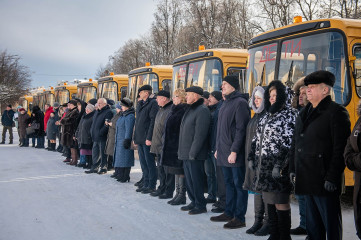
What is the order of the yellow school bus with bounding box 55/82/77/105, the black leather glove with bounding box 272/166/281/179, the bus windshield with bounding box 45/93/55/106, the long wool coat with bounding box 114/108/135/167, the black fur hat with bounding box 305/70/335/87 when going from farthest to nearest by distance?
1. the bus windshield with bounding box 45/93/55/106
2. the yellow school bus with bounding box 55/82/77/105
3. the long wool coat with bounding box 114/108/135/167
4. the black leather glove with bounding box 272/166/281/179
5. the black fur hat with bounding box 305/70/335/87

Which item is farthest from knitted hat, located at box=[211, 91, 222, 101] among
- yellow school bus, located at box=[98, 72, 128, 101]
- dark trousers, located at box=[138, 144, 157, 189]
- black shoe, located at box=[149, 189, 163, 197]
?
yellow school bus, located at box=[98, 72, 128, 101]

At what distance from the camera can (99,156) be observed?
10.7 metres

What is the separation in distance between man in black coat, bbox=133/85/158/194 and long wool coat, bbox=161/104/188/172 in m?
1.01

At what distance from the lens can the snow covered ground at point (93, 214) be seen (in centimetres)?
524

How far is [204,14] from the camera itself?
1312 inches

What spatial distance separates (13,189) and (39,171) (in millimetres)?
2482

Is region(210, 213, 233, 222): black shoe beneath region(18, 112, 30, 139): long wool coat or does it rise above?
beneath

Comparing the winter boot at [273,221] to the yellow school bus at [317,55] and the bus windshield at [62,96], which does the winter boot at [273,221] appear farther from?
the bus windshield at [62,96]

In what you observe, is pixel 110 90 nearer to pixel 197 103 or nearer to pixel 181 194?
pixel 181 194

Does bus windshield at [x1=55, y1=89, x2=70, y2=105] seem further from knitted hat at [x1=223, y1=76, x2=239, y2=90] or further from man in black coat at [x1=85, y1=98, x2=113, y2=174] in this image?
knitted hat at [x1=223, y1=76, x2=239, y2=90]

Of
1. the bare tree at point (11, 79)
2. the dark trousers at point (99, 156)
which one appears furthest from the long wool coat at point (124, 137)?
the bare tree at point (11, 79)

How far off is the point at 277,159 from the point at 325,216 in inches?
33.0

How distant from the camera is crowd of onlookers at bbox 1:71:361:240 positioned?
12.8 feet

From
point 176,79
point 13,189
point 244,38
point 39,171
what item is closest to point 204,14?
point 244,38
